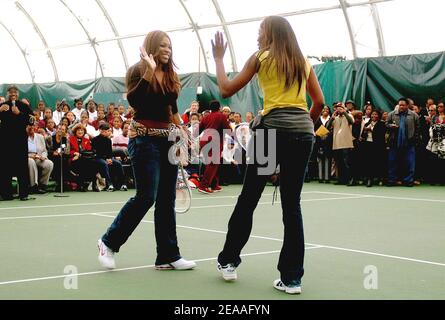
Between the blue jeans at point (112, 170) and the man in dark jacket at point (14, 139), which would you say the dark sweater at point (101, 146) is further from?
the man in dark jacket at point (14, 139)

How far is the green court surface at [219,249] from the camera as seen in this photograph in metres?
5.07

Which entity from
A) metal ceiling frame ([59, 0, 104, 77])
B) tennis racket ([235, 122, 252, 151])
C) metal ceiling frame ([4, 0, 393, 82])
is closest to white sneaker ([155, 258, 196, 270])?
tennis racket ([235, 122, 252, 151])

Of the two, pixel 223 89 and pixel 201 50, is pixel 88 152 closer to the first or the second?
pixel 201 50

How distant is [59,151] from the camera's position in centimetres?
1560

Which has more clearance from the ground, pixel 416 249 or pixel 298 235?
pixel 298 235

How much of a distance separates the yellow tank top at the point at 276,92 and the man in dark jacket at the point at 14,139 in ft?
29.5

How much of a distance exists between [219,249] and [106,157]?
9.51 meters

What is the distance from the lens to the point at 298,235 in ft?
16.3

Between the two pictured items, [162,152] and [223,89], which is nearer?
Answer: [223,89]

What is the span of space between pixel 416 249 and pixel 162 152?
3007 mm

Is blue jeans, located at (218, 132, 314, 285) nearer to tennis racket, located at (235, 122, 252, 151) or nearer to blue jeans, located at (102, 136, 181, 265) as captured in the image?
blue jeans, located at (102, 136, 181, 265)


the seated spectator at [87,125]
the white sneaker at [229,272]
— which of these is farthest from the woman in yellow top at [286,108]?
the seated spectator at [87,125]

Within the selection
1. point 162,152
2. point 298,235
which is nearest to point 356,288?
point 298,235

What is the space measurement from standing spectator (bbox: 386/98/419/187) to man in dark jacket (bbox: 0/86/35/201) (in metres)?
8.80
